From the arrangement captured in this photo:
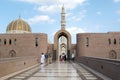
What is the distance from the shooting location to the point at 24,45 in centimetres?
4259

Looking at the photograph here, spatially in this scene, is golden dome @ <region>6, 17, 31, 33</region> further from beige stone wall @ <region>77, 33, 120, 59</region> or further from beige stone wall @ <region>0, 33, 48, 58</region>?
beige stone wall @ <region>77, 33, 120, 59</region>

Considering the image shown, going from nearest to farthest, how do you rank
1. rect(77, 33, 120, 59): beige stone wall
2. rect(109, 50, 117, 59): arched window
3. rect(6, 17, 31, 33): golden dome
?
rect(77, 33, 120, 59): beige stone wall, rect(109, 50, 117, 59): arched window, rect(6, 17, 31, 33): golden dome

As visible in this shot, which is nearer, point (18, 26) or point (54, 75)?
point (54, 75)

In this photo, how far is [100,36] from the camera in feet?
140

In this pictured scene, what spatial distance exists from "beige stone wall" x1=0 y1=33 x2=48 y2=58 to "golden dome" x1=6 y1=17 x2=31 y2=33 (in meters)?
13.8

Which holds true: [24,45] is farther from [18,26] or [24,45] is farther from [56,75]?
[56,75]

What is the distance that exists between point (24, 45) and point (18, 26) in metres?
16.4

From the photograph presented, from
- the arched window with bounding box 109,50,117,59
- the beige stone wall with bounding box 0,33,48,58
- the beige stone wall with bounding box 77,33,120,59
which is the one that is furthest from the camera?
the arched window with bounding box 109,50,117,59

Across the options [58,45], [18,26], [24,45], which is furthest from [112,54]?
[18,26]

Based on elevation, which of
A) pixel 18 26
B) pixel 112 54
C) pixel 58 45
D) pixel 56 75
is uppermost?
pixel 18 26

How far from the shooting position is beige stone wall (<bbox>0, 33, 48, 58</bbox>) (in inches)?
1626

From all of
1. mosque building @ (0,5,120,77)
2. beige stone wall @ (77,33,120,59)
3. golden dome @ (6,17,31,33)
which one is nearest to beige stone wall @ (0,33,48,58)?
mosque building @ (0,5,120,77)

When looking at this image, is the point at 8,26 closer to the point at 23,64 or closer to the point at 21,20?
the point at 21,20

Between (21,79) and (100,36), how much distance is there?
106 ft
